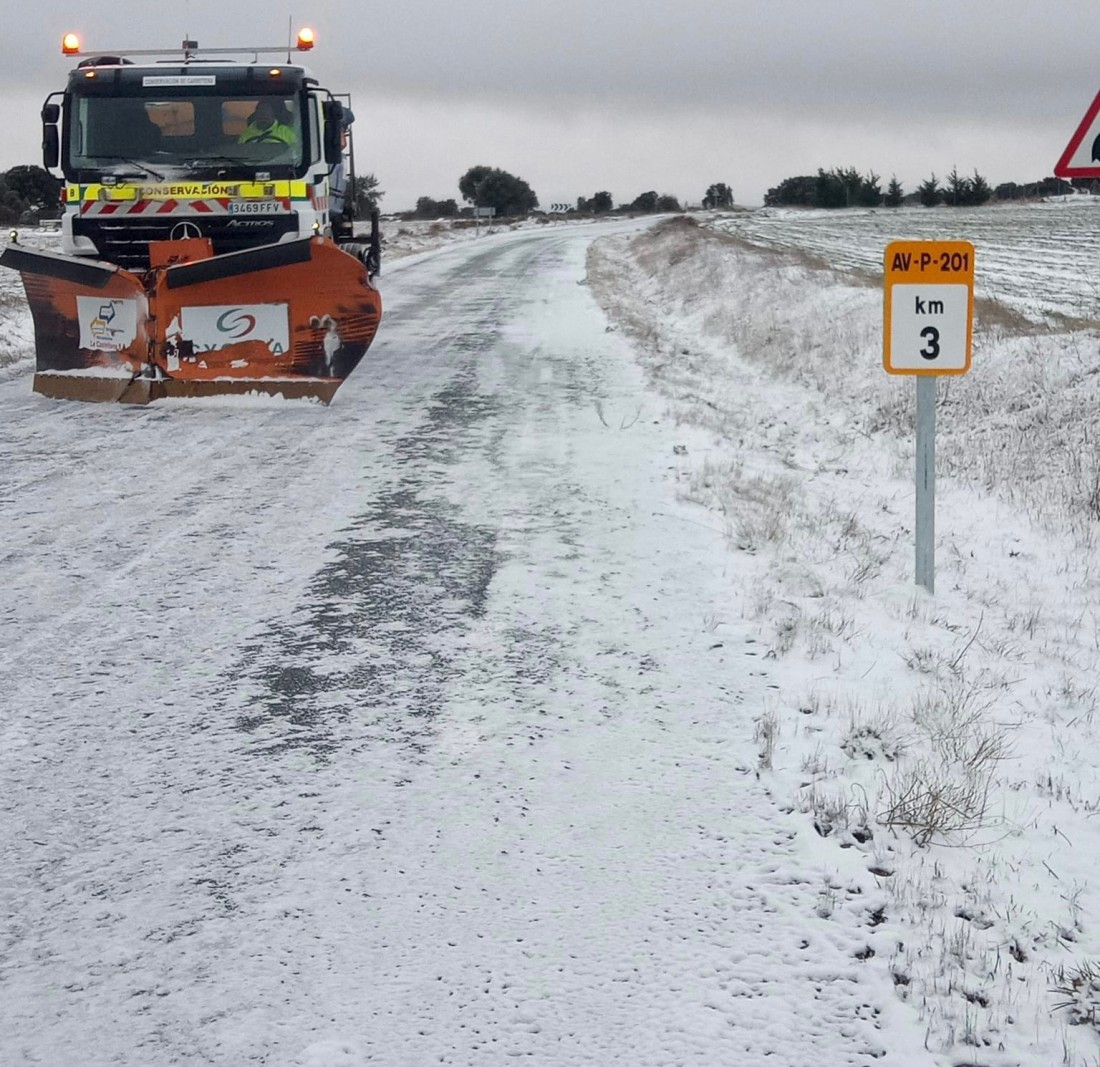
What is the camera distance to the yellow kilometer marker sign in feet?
17.2

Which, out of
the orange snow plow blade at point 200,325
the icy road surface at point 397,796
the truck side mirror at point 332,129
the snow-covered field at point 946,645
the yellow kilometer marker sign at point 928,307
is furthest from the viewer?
the truck side mirror at point 332,129

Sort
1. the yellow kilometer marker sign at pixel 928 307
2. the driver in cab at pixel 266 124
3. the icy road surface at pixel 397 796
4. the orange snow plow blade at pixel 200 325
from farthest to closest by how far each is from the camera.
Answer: the driver in cab at pixel 266 124
the orange snow plow blade at pixel 200 325
the yellow kilometer marker sign at pixel 928 307
the icy road surface at pixel 397 796

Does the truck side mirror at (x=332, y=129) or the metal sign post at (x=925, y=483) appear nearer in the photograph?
the metal sign post at (x=925, y=483)

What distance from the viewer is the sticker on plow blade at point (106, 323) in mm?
9828

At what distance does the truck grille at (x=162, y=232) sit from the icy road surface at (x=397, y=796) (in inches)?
160

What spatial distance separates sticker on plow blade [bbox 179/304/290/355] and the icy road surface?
10.2 ft

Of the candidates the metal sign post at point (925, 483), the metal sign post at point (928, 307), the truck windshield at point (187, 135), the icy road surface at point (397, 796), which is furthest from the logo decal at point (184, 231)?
the metal sign post at point (925, 483)

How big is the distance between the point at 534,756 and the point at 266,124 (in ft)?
27.4

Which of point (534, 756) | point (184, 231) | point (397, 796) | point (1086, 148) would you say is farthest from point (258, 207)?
point (397, 796)

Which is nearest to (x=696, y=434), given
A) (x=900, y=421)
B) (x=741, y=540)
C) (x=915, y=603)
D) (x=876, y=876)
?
(x=900, y=421)

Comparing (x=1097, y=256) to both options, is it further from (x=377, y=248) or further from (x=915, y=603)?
(x=915, y=603)

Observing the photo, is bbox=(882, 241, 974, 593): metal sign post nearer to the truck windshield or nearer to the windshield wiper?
the truck windshield

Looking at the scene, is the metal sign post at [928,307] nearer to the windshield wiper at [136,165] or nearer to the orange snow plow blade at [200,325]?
the orange snow plow blade at [200,325]

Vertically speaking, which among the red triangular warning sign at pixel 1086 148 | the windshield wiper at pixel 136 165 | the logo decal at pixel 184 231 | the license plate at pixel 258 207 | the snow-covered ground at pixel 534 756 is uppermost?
the windshield wiper at pixel 136 165
